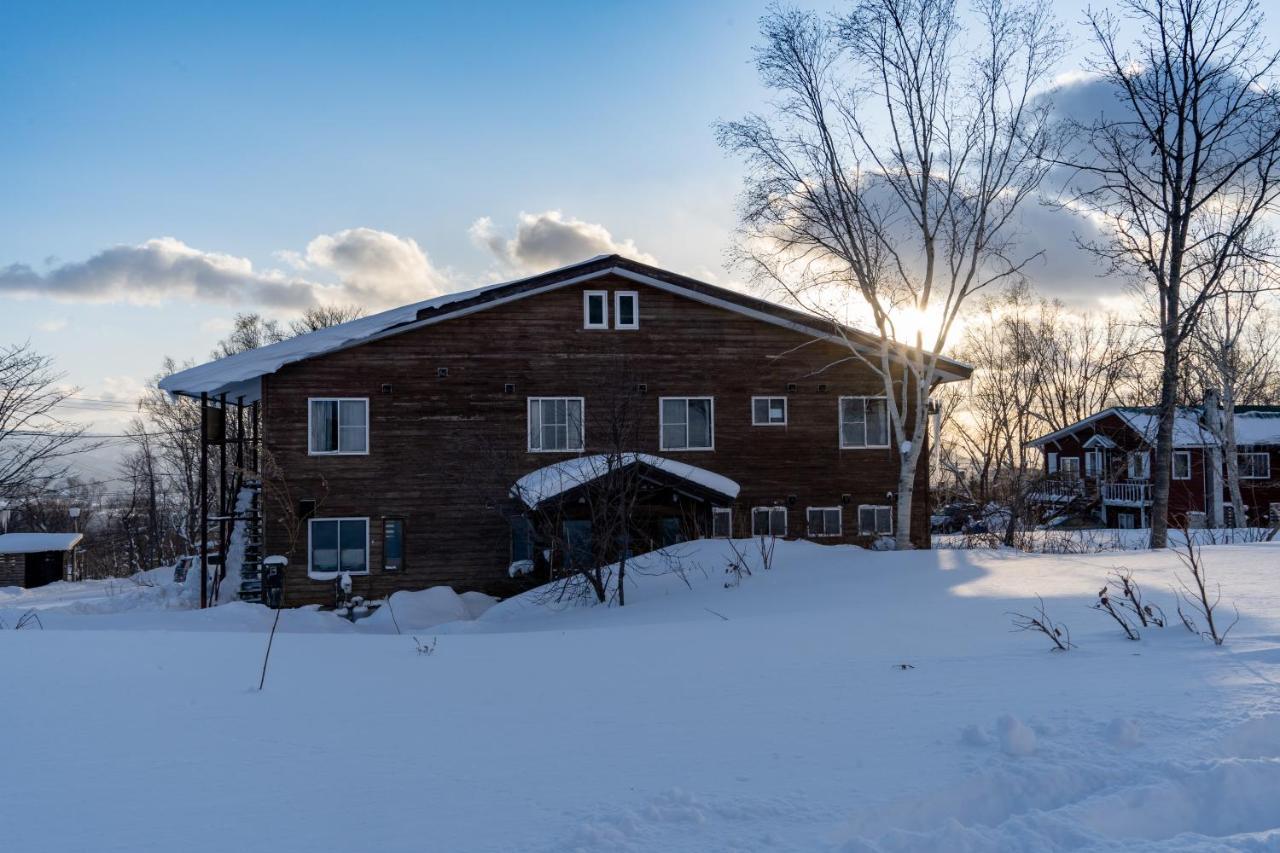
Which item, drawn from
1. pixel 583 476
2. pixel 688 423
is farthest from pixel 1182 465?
pixel 583 476

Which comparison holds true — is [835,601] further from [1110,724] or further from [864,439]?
[864,439]

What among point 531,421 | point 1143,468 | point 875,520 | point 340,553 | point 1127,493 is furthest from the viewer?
point 1127,493

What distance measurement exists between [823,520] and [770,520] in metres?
1.34

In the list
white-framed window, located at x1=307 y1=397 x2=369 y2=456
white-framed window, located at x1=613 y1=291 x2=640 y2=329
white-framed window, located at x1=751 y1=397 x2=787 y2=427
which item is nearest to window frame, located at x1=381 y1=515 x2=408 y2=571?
white-framed window, located at x1=307 y1=397 x2=369 y2=456

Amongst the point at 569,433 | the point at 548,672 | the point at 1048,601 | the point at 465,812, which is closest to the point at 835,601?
the point at 1048,601

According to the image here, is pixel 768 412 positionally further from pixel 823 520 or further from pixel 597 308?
pixel 597 308

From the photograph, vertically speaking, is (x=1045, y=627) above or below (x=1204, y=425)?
below

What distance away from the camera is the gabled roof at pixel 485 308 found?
722 inches

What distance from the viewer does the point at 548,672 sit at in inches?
253

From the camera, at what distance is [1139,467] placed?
4266 cm

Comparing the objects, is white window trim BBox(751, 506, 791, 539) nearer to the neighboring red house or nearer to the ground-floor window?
the ground-floor window

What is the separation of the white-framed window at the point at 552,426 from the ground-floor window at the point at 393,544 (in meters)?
3.40

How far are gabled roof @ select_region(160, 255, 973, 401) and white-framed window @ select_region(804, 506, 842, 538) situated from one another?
3940mm

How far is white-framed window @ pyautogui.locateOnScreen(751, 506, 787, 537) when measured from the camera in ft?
66.3
